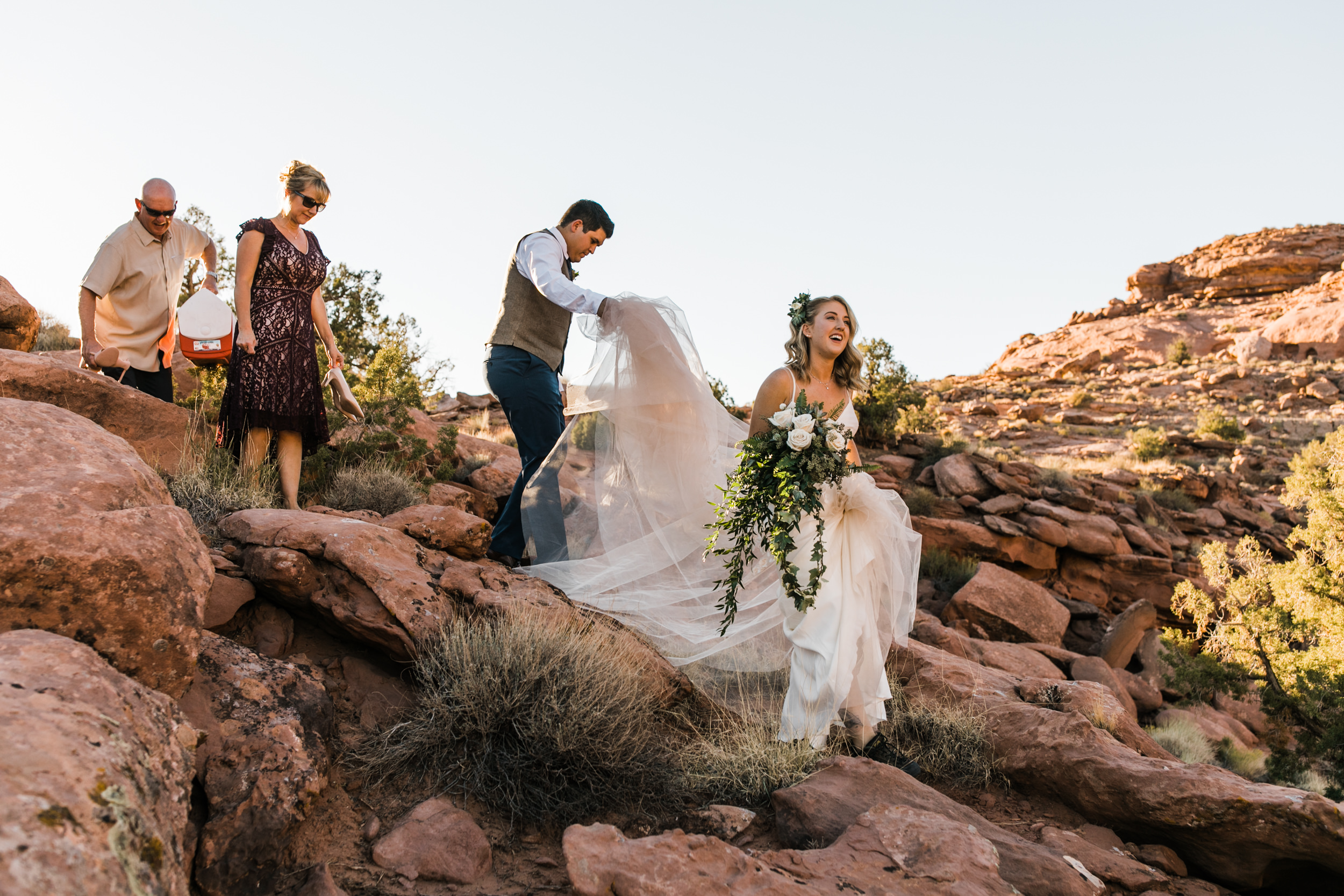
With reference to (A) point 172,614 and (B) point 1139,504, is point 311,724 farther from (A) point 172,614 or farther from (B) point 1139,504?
(B) point 1139,504

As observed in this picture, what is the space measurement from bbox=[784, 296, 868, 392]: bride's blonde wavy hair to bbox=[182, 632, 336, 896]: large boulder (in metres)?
3.14

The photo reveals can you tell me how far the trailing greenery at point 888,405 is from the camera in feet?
47.8

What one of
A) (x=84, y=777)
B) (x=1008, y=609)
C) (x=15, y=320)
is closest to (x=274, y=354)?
(x=15, y=320)

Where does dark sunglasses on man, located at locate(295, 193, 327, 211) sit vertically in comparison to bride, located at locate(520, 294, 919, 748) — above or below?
above

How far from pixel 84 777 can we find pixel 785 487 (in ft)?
10.3

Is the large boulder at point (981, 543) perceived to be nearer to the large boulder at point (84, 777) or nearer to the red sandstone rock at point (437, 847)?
the red sandstone rock at point (437, 847)

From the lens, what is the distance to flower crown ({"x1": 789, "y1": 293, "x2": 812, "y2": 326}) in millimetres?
4938

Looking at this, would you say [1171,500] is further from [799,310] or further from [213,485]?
[213,485]

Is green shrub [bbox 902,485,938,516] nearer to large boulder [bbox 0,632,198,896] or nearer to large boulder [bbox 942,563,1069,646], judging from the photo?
large boulder [bbox 942,563,1069,646]

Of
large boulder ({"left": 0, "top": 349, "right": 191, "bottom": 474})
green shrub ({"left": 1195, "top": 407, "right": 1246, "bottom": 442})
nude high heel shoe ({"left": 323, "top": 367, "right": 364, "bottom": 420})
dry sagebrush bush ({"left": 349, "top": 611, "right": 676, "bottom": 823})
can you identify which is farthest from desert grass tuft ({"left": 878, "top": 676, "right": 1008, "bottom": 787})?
green shrub ({"left": 1195, "top": 407, "right": 1246, "bottom": 442})

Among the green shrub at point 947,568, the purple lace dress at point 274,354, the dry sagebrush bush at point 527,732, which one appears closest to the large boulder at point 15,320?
the purple lace dress at point 274,354

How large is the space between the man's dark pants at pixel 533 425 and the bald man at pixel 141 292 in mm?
2058

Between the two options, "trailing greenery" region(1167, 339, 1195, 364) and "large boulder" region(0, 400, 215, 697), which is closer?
"large boulder" region(0, 400, 215, 697)

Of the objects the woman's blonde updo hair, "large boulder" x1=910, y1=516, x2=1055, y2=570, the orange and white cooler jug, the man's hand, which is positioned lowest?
"large boulder" x1=910, y1=516, x2=1055, y2=570
